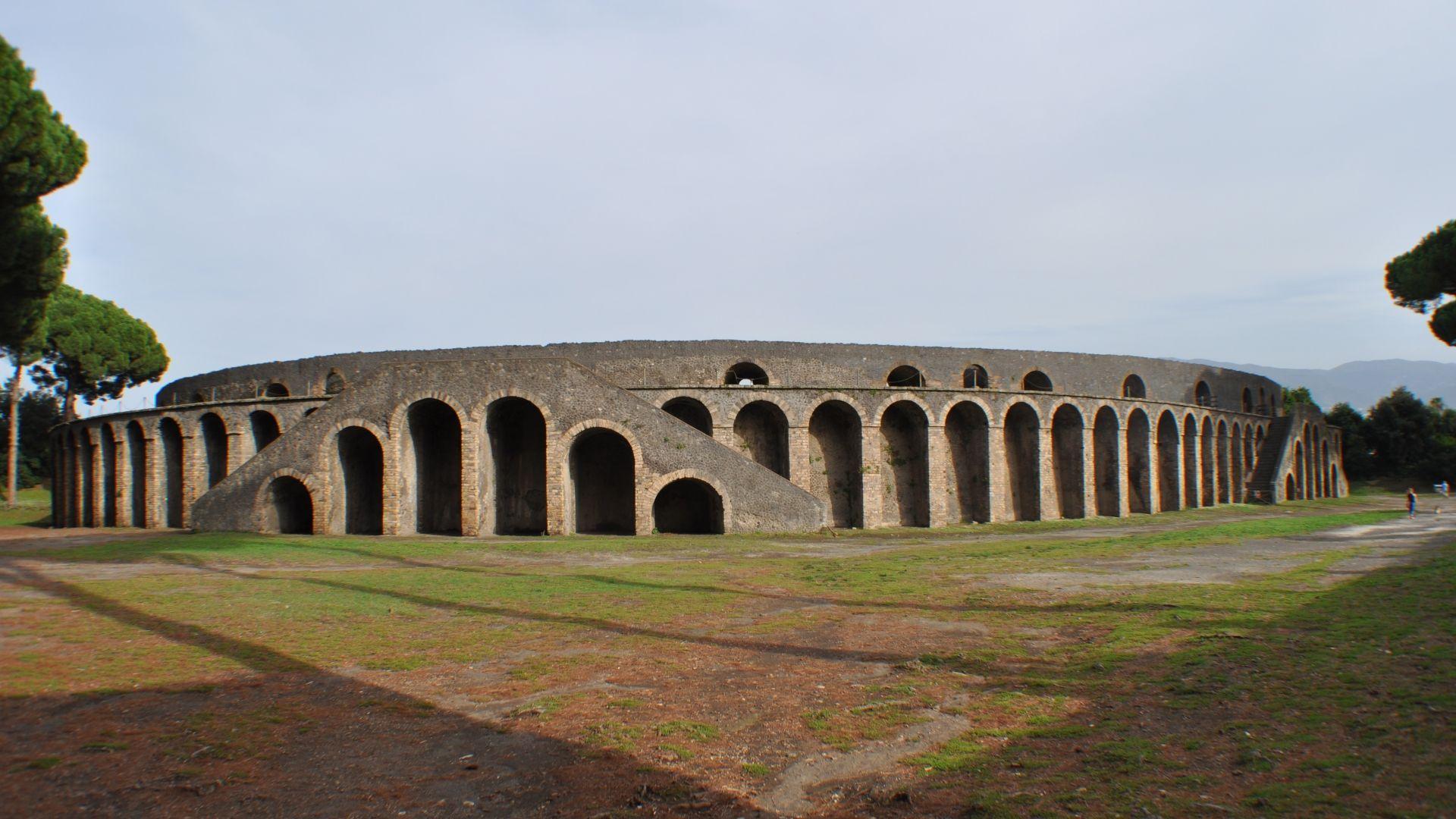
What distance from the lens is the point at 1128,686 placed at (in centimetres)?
541

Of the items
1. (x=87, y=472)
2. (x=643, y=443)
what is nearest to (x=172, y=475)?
(x=87, y=472)

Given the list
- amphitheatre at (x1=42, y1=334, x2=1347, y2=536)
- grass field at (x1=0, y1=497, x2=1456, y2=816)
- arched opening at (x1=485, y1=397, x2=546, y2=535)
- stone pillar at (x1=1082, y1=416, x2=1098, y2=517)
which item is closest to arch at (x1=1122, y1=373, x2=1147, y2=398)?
amphitheatre at (x1=42, y1=334, x2=1347, y2=536)

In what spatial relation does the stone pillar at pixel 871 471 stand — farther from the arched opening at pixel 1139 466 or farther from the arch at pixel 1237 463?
the arch at pixel 1237 463

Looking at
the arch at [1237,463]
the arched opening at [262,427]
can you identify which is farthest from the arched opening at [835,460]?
the arch at [1237,463]

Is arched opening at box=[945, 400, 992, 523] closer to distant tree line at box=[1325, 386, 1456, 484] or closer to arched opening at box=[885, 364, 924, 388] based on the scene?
arched opening at box=[885, 364, 924, 388]

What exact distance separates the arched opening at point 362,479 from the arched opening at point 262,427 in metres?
4.96

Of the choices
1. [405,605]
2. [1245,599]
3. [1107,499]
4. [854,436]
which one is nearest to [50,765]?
[405,605]

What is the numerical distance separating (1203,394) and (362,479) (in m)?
33.2

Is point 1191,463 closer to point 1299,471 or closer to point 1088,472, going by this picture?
point 1088,472

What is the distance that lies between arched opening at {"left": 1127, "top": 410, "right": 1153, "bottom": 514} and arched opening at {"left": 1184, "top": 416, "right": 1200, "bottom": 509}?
7.72 ft

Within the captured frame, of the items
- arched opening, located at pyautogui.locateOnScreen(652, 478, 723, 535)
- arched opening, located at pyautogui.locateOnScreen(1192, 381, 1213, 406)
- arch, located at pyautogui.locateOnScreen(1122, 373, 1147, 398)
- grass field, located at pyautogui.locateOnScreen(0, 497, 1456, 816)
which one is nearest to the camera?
grass field, located at pyautogui.locateOnScreen(0, 497, 1456, 816)

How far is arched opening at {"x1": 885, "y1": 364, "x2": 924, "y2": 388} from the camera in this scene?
26375 mm

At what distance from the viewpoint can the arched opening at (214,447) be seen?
25.0 m

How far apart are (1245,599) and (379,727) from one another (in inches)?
327
